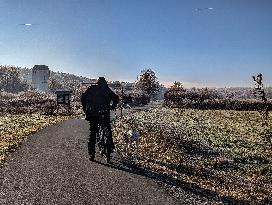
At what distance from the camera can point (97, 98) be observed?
14.8m

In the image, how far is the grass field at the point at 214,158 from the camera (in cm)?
1383

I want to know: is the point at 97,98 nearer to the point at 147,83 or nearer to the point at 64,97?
the point at 64,97

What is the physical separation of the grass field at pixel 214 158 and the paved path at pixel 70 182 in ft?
5.71

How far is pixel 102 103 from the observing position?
1477 cm

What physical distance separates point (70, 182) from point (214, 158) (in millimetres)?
13067

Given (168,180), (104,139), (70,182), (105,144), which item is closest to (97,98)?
(104,139)

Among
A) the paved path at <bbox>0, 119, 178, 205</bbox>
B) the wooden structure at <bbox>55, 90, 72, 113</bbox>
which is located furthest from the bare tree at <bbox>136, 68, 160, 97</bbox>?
the paved path at <bbox>0, 119, 178, 205</bbox>

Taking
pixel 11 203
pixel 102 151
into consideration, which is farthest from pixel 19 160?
pixel 11 203

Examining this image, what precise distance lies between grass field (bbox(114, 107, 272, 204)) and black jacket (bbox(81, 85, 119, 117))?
7.53 ft

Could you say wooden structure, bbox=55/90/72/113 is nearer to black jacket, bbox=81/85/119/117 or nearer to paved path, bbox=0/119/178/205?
paved path, bbox=0/119/178/205

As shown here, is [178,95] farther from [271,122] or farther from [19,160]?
[19,160]

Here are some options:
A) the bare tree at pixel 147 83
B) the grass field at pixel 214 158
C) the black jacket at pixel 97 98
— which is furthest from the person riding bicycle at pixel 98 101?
the bare tree at pixel 147 83

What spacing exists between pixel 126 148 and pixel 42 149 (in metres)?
3.61

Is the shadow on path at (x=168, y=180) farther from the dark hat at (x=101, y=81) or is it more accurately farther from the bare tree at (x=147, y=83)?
the bare tree at (x=147, y=83)
